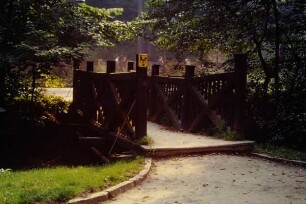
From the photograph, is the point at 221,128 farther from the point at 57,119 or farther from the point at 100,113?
the point at 57,119

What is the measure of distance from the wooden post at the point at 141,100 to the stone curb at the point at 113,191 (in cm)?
175

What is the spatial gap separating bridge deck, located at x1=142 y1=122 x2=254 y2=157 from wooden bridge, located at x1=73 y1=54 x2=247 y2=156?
612 millimetres

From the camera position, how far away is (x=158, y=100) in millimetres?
13266

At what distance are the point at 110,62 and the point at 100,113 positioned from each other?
188cm

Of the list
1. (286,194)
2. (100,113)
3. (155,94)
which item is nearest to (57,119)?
(100,113)

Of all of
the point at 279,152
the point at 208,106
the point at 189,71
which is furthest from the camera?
the point at 189,71

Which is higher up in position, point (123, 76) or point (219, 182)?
point (123, 76)

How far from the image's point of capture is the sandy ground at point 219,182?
19.6 feet

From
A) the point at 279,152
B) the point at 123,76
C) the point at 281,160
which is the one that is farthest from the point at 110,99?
the point at 281,160

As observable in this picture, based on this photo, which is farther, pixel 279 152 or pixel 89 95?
pixel 89 95

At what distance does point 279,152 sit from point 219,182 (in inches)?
114

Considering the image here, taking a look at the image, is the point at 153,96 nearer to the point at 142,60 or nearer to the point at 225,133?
the point at 225,133

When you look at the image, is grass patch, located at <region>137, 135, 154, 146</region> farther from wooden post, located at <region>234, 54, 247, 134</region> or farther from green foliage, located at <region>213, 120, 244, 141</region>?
wooden post, located at <region>234, 54, 247, 134</region>

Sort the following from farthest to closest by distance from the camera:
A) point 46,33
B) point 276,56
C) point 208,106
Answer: point 46,33 → point 276,56 → point 208,106
